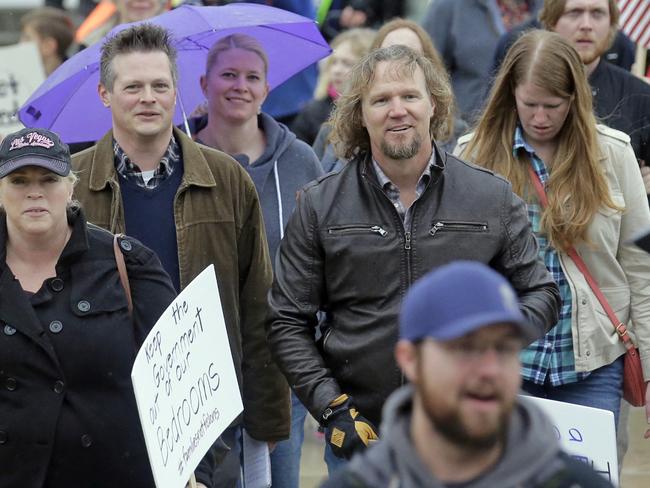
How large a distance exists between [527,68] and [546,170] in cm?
40

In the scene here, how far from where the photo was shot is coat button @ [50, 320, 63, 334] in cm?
475

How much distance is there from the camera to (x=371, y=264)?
503 cm

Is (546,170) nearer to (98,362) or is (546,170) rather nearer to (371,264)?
(371,264)

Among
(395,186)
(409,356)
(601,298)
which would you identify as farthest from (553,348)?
(409,356)

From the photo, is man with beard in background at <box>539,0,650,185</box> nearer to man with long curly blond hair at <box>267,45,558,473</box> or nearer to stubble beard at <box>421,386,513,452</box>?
man with long curly blond hair at <box>267,45,558,473</box>

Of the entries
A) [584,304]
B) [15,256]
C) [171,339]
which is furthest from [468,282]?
[584,304]

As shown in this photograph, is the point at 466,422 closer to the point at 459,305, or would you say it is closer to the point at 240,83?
the point at 459,305

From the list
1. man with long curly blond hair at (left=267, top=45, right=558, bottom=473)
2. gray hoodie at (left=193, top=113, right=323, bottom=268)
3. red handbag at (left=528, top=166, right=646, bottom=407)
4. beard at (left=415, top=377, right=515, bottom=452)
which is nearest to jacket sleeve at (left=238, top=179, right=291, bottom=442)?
gray hoodie at (left=193, top=113, right=323, bottom=268)

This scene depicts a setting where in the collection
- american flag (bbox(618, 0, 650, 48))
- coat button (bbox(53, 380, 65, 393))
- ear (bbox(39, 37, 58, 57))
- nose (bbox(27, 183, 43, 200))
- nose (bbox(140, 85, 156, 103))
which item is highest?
nose (bbox(140, 85, 156, 103))

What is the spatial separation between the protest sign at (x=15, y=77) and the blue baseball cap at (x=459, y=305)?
669 centimetres

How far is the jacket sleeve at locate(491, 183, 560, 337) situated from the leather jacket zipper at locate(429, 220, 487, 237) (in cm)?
9

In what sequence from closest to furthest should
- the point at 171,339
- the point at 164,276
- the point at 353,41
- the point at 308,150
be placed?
1. the point at 171,339
2. the point at 164,276
3. the point at 308,150
4. the point at 353,41

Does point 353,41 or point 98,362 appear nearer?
point 98,362

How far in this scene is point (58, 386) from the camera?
4.75 m
